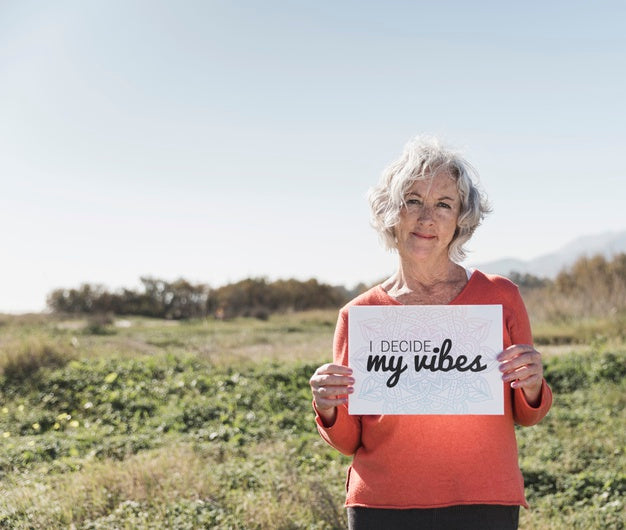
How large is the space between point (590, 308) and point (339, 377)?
13.2 metres

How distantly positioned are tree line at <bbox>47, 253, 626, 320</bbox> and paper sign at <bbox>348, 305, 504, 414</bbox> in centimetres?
1503

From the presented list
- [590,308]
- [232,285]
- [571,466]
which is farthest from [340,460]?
[232,285]

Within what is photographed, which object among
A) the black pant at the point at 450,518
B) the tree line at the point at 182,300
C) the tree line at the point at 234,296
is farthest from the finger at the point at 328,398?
the tree line at the point at 182,300

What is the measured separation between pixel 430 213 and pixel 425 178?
0.36ft

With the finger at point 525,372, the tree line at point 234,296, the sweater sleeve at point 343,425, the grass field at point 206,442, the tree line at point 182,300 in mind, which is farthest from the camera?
the tree line at point 182,300

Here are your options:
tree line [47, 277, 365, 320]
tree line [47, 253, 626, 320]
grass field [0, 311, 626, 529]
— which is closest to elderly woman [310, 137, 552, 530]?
grass field [0, 311, 626, 529]

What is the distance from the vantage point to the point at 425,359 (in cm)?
210

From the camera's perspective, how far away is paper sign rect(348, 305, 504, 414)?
6.69 ft

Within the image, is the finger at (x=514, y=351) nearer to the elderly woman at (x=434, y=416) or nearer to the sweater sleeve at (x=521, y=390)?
the elderly woman at (x=434, y=416)

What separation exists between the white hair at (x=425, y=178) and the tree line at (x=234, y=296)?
→ 1488cm

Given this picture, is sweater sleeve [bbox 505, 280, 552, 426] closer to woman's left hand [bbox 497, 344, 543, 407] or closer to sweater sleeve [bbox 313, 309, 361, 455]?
woman's left hand [bbox 497, 344, 543, 407]

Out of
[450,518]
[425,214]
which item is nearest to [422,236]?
[425,214]

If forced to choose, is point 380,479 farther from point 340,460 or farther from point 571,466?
point 571,466

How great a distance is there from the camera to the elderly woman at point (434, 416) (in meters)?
2.03
